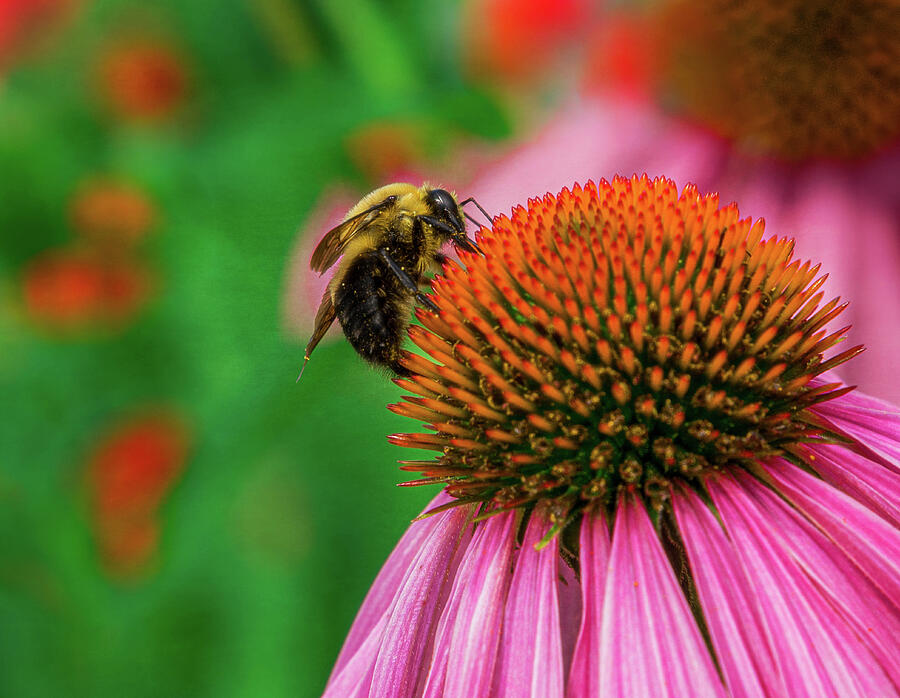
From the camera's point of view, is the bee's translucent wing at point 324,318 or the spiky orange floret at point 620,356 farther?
the bee's translucent wing at point 324,318

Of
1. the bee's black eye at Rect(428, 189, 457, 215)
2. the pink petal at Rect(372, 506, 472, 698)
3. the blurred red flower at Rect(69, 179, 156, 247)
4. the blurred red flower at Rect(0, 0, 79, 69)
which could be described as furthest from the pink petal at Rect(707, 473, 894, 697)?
the blurred red flower at Rect(0, 0, 79, 69)

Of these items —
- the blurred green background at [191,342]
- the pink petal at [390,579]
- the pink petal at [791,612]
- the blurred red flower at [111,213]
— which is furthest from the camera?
the blurred red flower at [111,213]

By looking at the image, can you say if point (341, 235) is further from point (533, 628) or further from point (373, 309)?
point (533, 628)

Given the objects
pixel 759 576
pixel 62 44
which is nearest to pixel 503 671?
pixel 759 576

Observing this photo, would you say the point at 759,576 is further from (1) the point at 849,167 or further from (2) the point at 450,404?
(1) the point at 849,167

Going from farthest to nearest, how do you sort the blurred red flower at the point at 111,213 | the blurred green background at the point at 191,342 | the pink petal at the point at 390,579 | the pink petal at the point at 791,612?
1. the blurred red flower at the point at 111,213
2. the blurred green background at the point at 191,342
3. the pink petal at the point at 390,579
4. the pink petal at the point at 791,612

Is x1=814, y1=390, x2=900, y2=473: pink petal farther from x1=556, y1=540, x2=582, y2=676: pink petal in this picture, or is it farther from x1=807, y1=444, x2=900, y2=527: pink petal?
x1=556, y1=540, x2=582, y2=676: pink petal

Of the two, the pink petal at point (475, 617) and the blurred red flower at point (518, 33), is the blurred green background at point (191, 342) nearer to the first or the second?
A: the blurred red flower at point (518, 33)

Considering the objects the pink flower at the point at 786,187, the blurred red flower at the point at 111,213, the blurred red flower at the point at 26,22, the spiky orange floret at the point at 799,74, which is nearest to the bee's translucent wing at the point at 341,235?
the pink flower at the point at 786,187
